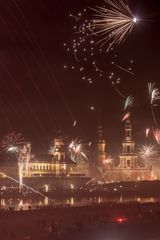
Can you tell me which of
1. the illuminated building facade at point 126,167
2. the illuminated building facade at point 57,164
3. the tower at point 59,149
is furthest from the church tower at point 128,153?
the tower at point 59,149

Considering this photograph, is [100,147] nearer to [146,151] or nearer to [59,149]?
[59,149]

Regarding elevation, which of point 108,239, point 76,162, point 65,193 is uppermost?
point 76,162

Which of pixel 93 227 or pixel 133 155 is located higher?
pixel 133 155

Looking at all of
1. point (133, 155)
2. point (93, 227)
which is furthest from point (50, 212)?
point (133, 155)

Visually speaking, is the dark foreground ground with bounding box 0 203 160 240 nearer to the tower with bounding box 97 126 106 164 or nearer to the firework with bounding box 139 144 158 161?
the firework with bounding box 139 144 158 161

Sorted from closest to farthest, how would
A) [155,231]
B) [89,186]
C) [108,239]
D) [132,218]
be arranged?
[108,239] → [155,231] → [132,218] → [89,186]

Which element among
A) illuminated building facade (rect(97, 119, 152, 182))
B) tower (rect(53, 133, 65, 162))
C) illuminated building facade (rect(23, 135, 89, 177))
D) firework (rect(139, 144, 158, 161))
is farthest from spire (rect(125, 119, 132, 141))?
tower (rect(53, 133, 65, 162))

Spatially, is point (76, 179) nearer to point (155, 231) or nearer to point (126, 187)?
point (126, 187)
